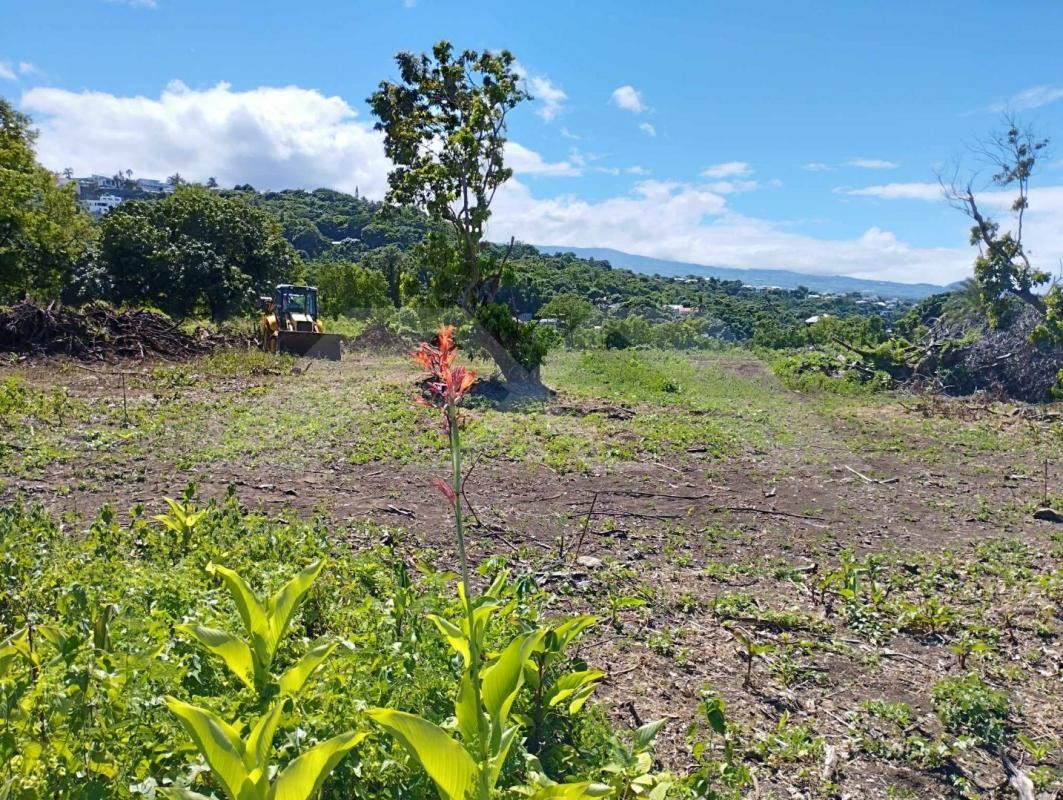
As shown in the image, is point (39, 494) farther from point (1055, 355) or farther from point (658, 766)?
point (1055, 355)

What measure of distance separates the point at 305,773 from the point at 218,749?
21cm

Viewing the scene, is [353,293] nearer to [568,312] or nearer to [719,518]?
[568,312]

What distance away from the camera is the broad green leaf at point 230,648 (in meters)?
2.10

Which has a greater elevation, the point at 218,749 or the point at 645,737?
the point at 218,749

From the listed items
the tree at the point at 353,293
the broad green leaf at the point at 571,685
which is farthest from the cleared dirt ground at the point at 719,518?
the tree at the point at 353,293

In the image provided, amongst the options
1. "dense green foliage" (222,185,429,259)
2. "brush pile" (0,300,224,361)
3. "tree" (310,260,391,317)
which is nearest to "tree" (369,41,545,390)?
"brush pile" (0,300,224,361)

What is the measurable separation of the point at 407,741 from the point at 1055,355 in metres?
15.5

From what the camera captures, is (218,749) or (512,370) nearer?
(218,749)

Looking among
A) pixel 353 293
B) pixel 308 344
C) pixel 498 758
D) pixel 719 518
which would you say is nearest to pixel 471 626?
pixel 498 758

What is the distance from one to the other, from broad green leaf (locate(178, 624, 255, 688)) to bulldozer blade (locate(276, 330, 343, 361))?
13.6m

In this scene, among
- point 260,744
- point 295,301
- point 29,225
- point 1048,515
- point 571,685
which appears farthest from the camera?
point 29,225

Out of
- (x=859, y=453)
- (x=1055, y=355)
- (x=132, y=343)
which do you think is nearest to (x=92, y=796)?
(x=859, y=453)

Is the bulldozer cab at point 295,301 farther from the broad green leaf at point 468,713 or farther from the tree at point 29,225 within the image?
the broad green leaf at point 468,713

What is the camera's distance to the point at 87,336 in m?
12.8
